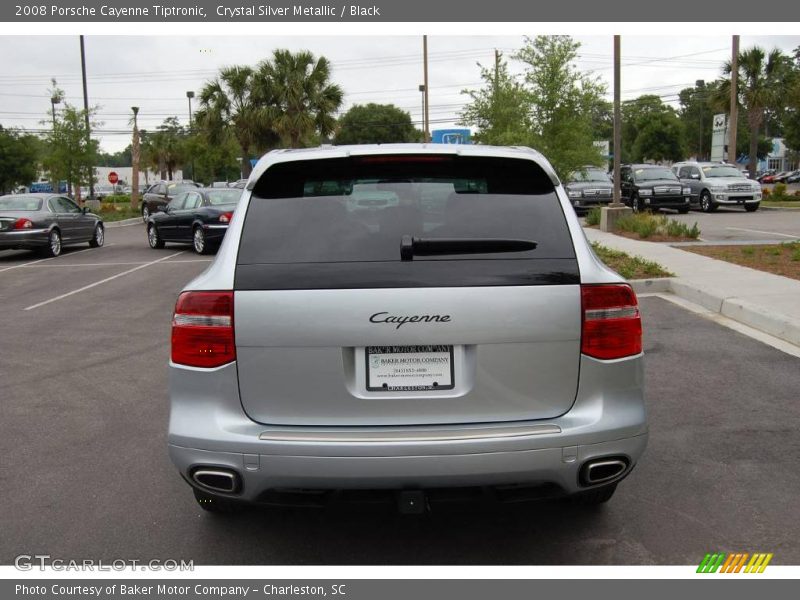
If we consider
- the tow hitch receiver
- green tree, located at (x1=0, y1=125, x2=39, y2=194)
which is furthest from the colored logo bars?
green tree, located at (x1=0, y1=125, x2=39, y2=194)

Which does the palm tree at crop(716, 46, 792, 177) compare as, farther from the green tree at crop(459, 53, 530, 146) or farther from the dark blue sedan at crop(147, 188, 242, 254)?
the dark blue sedan at crop(147, 188, 242, 254)

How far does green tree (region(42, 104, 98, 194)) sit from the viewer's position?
109ft

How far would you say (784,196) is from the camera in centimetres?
3406

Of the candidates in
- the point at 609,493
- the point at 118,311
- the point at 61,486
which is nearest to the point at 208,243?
the point at 118,311

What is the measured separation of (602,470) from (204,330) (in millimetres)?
1767

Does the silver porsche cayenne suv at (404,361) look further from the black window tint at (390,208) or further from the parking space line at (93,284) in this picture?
the parking space line at (93,284)

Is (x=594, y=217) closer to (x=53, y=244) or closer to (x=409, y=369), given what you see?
(x=53, y=244)

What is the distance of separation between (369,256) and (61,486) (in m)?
2.66

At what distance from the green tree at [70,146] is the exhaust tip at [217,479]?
33.2 m

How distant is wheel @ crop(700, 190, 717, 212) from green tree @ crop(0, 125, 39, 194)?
145 ft

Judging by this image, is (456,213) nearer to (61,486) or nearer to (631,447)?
(631,447)

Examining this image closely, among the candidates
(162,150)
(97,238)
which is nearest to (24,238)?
(97,238)

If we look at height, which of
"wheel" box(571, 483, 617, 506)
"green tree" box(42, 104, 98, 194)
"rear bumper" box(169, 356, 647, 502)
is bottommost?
"wheel" box(571, 483, 617, 506)

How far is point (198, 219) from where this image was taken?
1916 centimetres
